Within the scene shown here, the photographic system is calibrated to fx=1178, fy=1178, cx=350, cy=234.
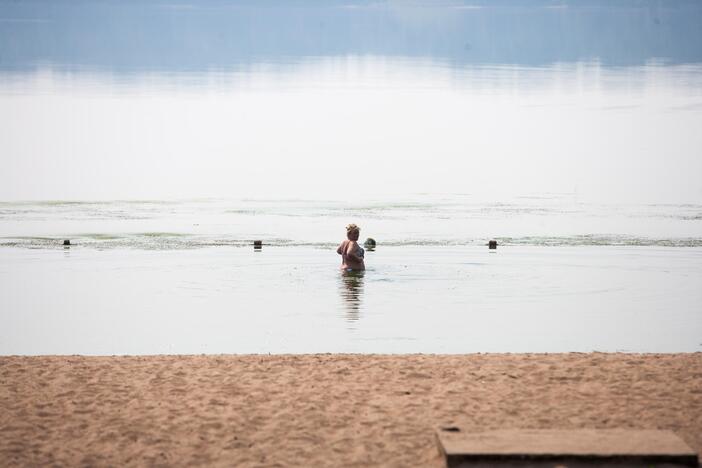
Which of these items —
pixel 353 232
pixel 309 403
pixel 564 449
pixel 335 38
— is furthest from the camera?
pixel 335 38

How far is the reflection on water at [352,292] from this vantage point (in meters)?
15.7

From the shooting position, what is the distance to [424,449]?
862cm

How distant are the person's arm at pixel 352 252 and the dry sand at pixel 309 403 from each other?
6.28 metres

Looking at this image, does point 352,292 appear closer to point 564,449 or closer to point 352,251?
point 352,251

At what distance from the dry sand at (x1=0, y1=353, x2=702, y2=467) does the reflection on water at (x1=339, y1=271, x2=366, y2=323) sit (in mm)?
3694

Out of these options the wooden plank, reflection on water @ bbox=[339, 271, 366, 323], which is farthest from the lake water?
the wooden plank

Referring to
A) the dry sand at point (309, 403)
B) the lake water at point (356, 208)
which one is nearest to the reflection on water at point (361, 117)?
the lake water at point (356, 208)

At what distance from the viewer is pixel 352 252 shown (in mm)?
18250

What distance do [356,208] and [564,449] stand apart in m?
18.8

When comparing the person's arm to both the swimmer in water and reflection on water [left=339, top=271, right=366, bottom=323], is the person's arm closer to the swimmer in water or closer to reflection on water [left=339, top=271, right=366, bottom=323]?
the swimmer in water

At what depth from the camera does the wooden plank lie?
8102mm

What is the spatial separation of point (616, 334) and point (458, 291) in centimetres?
334

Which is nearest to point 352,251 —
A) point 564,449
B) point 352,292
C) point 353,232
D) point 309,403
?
point 353,232

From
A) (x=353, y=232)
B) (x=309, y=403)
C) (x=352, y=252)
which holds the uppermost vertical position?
(x=353, y=232)
